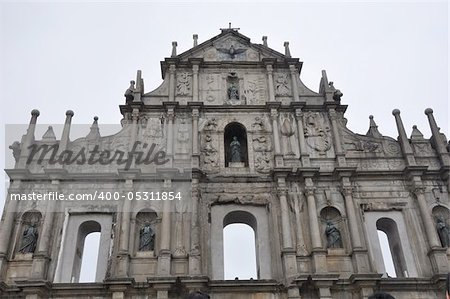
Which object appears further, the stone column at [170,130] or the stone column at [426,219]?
the stone column at [170,130]

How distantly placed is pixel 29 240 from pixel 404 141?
38.1 feet

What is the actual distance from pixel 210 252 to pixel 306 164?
13.2ft

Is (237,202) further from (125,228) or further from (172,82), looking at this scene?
(172,82)

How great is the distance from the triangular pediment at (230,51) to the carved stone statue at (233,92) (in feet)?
4.17

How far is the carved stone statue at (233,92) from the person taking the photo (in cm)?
1777

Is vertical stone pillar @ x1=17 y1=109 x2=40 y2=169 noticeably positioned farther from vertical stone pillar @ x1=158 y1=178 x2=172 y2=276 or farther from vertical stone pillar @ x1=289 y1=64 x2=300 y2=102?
vertical stone pillar @ x1=289 y1=64 x2=300 y2=102

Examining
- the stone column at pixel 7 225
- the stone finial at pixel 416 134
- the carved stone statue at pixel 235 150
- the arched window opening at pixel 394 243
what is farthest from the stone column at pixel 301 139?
the stone column at pixel 7 225

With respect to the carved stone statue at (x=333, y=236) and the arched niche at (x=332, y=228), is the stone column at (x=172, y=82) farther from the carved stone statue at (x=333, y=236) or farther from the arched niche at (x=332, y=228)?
the carved stone statue at (x=333, y=236)

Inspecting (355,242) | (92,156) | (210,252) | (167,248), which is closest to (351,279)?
(355,242)

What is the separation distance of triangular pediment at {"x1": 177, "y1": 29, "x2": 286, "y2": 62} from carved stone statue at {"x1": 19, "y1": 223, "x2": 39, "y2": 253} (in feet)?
26.1

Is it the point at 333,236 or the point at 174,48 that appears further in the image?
the point at 174,48

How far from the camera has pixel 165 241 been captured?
14000 millimetres

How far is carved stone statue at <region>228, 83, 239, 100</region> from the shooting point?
17766 mm

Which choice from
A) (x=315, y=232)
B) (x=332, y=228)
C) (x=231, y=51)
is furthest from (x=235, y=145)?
(x=231, y=51)
